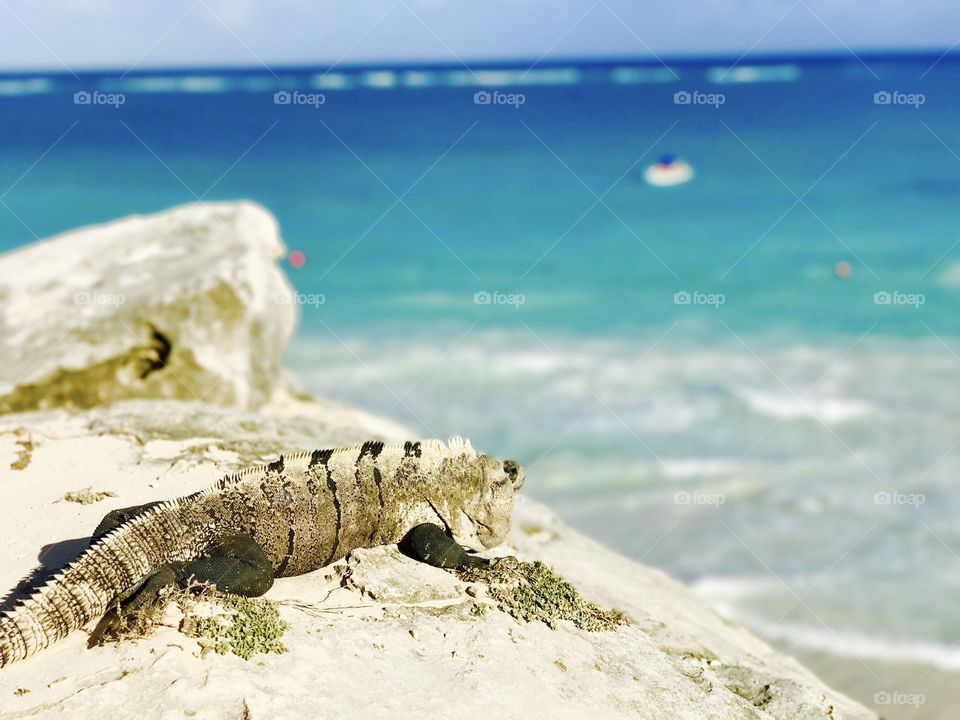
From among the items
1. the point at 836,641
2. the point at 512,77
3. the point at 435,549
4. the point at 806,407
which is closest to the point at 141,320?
the point at 435,549

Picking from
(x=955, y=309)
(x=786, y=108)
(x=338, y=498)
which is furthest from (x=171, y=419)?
(x=786, y=108)

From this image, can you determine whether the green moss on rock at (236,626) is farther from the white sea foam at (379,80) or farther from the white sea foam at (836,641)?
the white sea foam at (379,80)

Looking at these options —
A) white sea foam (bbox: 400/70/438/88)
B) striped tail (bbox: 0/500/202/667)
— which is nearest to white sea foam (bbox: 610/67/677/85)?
white sea foam (bbox: 400/70/438/88)

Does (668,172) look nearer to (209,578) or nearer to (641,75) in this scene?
(209,578)

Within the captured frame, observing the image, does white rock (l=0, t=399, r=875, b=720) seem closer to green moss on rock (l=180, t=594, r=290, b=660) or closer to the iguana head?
green moss on rock (l=180, t=594, r=290, b=660)

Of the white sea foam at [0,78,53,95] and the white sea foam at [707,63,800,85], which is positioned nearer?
the white sea foam at [707,63,800,85]

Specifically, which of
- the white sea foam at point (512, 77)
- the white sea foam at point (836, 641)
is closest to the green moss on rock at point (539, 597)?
the white sea foam at point (836, 641)

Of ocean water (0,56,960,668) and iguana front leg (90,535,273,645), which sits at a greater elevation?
ocean water (0,56,960,668)
